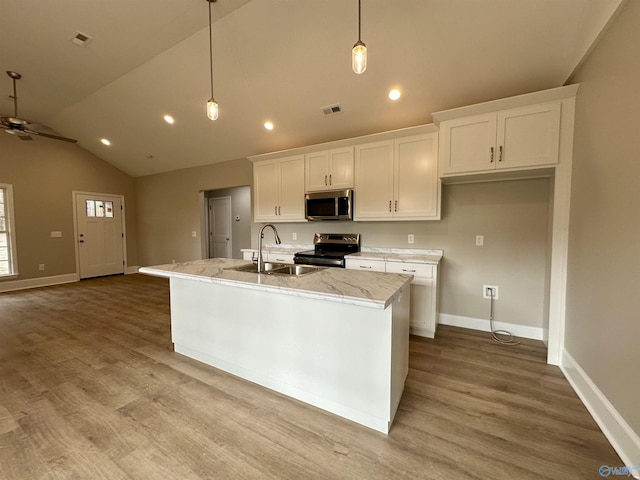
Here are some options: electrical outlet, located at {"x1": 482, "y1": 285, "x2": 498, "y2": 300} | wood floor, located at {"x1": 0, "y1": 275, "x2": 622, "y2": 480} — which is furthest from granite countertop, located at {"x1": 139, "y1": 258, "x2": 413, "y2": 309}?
electrical outlet, located at {"x1": 482, "y1": 285, "x2": 498, "y2": 300}

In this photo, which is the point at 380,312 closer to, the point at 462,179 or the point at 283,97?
the point at 462,179

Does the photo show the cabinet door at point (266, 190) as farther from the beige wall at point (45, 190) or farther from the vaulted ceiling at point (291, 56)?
the beige wall at point (45, 190)

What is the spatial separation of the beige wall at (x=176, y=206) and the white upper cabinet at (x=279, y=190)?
0.78 m

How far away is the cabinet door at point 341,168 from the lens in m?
3.61

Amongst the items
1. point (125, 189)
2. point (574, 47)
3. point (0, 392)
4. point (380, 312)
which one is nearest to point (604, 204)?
point (574, 47)

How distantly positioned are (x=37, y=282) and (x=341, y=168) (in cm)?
676

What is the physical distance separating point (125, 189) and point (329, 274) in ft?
23.9

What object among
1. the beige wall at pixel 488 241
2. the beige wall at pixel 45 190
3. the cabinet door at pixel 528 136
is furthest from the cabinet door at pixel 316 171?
the beige wall at pixel 45 190

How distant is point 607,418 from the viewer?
1.59 meters

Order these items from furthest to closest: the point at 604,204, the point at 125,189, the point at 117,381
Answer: the point at 125,189, the point at 117,381, the point at 604,204

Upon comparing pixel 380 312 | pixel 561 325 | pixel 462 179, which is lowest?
pixel 561 325

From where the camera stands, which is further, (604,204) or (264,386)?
(264,386)

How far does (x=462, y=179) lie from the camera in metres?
3.03

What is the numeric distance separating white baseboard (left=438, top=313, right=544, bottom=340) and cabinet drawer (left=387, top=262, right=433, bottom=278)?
33.5 inches
